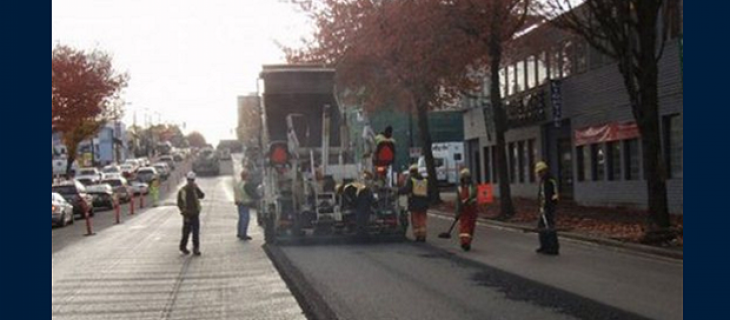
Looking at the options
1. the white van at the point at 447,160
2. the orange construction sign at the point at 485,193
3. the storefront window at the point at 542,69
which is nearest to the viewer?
the orange construction sign at the point at 485,193

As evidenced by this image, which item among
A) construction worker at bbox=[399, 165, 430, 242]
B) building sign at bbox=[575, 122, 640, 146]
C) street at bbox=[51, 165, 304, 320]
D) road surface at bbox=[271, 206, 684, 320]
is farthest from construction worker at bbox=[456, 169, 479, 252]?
building sign at bbox=[575, 122, 640, 146]

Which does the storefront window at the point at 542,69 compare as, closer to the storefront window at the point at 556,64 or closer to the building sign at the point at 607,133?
the storefront window at the point at 556,64

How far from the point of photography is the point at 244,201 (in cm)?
2364

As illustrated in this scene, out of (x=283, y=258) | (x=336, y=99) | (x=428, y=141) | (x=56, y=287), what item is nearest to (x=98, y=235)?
(x=336, y=99)

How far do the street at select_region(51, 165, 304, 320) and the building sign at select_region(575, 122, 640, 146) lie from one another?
449 inches

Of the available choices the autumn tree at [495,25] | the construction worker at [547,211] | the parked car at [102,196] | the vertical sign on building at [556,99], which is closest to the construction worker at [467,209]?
the construction worker at [547,211]

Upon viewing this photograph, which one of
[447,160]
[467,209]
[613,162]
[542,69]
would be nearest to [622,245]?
[467,209]

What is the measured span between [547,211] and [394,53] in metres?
15.6

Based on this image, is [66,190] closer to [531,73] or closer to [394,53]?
[394,53]

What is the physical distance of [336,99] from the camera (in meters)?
24.4

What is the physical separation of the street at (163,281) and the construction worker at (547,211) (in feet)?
16.8

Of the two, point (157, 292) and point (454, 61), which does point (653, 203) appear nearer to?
point (157, 292)

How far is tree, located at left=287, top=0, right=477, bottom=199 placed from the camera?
94.8ft

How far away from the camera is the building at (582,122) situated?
26.1 metres
